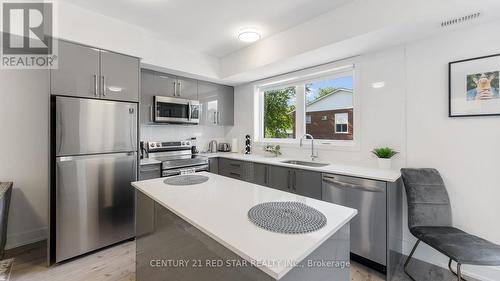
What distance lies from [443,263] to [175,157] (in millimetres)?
3312

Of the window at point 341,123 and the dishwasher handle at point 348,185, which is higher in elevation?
the window at point 341,123

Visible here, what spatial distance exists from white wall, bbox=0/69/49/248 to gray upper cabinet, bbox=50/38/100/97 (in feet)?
1.60

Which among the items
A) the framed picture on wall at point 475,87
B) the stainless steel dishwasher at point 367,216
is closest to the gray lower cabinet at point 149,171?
the stainless steel dishwasher at point 367,216

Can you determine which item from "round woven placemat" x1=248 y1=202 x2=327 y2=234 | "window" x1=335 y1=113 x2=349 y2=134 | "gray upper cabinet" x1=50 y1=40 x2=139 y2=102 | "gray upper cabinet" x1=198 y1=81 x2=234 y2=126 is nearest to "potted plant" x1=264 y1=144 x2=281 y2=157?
"window" x1=335 y1=113 x2=349 y2=134

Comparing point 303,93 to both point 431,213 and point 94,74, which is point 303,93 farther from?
point 94,74

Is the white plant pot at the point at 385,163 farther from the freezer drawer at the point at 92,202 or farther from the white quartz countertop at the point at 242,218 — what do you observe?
the freezer drawer at the point at 92,202

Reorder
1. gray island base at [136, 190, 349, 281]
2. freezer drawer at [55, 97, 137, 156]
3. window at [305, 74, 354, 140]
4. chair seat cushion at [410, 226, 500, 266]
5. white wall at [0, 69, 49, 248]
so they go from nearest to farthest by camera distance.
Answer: gray island base at [136, 190, 349, 281], chair seat cushion at [410, 226, 500, 266], freezer drawer at [55, 97, 137, 156], white wall at [0, 69, 49, 248], window at [305, 74, 354, 140]

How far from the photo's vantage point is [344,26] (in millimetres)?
2168

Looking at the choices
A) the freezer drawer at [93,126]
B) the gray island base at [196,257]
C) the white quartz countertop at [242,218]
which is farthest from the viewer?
the freezer drawer at [93,126]

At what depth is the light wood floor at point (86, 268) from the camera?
1.97 metres

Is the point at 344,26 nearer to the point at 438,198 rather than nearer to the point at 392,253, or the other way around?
the point at 438,198

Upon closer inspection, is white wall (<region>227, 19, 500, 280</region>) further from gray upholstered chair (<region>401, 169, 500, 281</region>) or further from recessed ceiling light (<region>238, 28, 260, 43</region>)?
recessed ceiling light (<region>238, 28, 260, 43</region>)

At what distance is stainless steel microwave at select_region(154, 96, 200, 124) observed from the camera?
3.14 meters

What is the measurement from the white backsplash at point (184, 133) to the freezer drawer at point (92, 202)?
0.83 m
